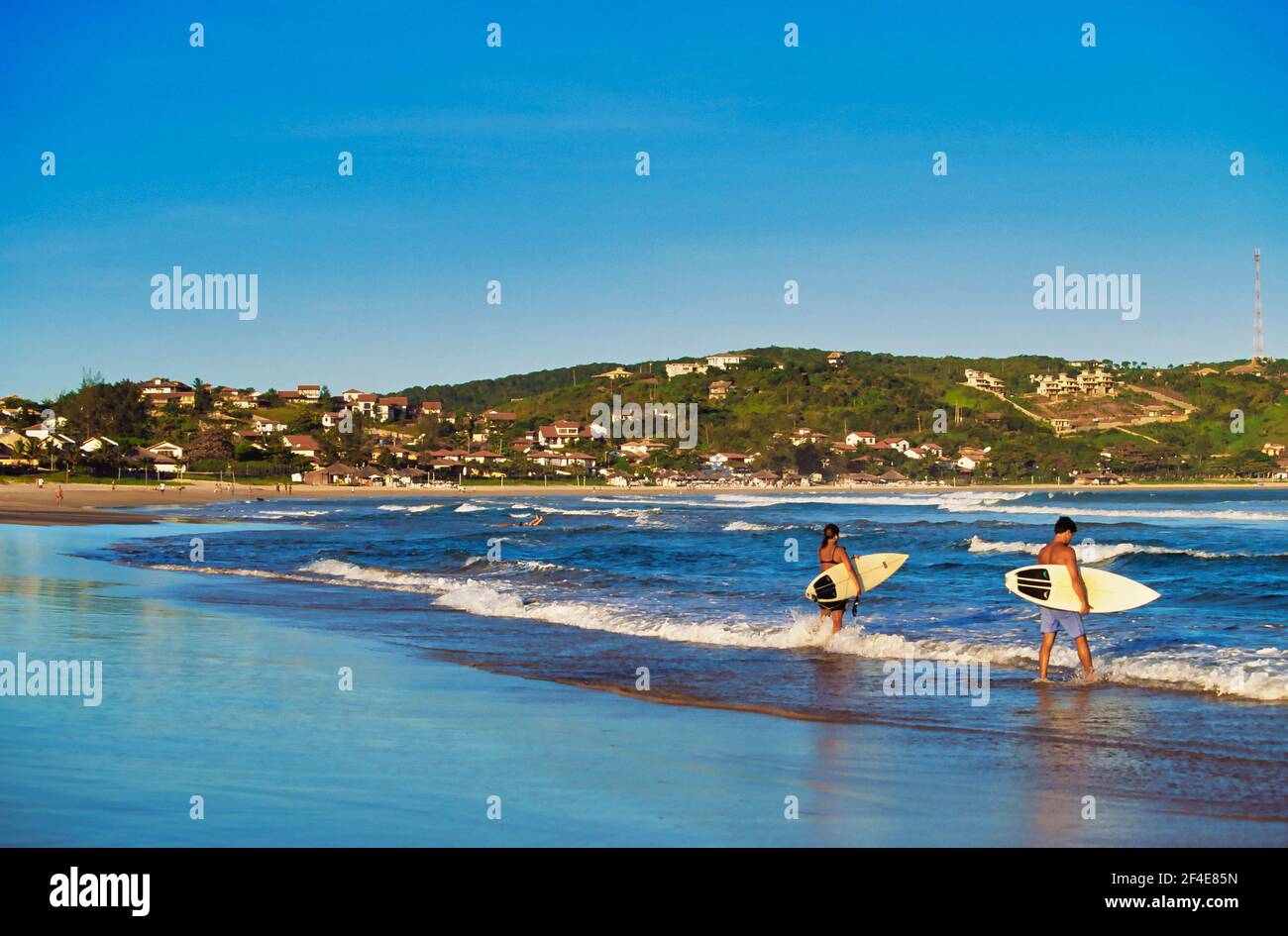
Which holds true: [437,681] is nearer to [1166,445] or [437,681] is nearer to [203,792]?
[203,792]

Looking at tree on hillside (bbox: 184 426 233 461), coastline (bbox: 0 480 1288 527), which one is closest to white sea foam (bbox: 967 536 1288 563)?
coastline (bbox: 0 480 1288 527)

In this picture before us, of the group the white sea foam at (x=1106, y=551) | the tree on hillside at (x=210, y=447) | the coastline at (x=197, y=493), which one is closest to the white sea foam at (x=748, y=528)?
the white sea foam at (x=1106, y=551)

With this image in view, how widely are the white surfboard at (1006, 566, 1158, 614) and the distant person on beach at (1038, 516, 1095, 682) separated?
0.06 meters

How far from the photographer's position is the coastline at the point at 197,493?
5066cm

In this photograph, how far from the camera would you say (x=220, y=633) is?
1309 centimetres

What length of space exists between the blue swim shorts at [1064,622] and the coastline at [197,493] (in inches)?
1592

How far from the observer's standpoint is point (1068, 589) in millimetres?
11039

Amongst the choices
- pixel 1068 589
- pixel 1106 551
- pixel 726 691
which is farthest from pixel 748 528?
pixel 726 691

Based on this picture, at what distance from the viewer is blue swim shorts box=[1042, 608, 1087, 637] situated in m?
11.1

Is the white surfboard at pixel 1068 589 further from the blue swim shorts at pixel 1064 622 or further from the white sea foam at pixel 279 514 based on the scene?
the white sea foam at pixel 279 514

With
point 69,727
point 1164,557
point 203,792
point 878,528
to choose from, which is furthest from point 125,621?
point 878,528

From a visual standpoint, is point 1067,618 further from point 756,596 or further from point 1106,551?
point 1106,551

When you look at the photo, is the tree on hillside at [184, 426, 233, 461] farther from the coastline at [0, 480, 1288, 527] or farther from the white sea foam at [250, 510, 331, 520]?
the white sea foam at [250, 510, 331, 520]
